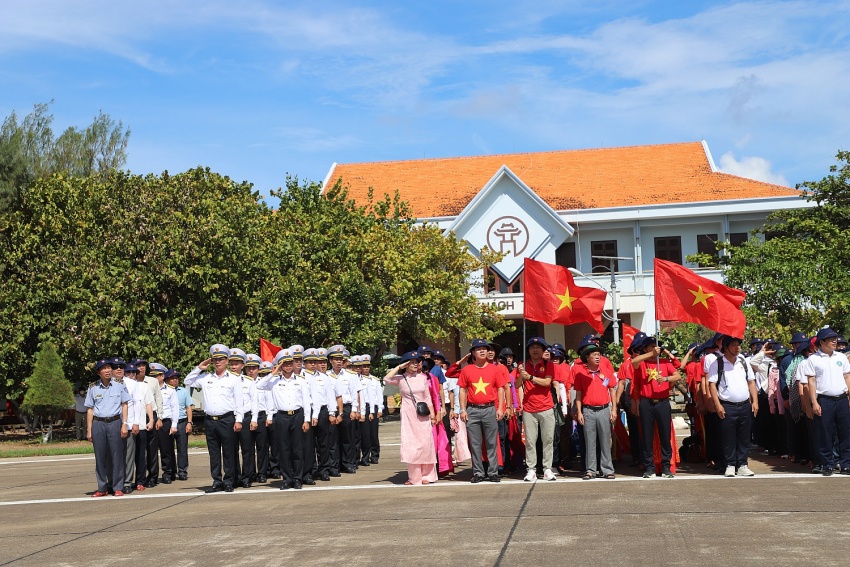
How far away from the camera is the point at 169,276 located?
28578 mm

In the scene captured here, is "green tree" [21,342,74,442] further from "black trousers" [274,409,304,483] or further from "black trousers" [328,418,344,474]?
"black trousers" [274,409,304,483]

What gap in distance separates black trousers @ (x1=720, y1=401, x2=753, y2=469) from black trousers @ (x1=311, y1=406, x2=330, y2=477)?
5.43 metres

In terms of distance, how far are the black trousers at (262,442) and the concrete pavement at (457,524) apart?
685mm

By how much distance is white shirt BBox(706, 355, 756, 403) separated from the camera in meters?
13.4

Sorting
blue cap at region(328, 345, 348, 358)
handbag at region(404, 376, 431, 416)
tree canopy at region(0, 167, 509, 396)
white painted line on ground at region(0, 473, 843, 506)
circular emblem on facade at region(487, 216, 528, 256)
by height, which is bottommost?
white painted line on ground at region(0, 473, 843, 506)

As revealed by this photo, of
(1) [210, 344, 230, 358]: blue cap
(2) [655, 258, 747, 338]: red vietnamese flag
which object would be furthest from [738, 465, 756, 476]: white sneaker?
(1) [210, 344, 230, 358]: blue cap

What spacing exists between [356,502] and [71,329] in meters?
19.1

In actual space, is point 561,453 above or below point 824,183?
below

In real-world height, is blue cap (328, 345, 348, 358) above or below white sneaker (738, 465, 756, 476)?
above

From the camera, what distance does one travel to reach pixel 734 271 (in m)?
27.2

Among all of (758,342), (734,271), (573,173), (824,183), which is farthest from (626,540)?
(573,173)

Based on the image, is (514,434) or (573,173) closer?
(514,434)

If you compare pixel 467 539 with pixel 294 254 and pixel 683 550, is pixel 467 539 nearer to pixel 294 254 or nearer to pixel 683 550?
pixel 683 550

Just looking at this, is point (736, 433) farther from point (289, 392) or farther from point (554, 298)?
point (289, 392)
